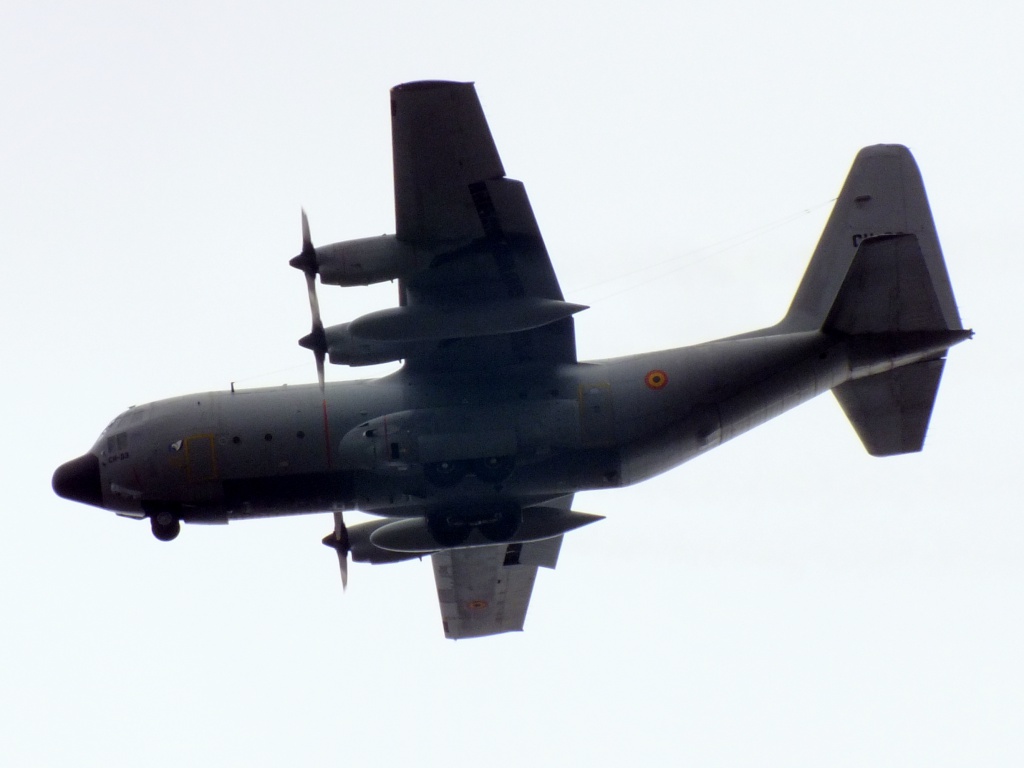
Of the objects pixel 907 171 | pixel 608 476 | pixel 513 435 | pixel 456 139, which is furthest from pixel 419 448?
pixel 907 171

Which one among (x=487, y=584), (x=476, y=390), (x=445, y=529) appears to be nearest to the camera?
(x=476, y=390)

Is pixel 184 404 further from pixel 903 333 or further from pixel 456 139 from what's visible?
pixel 903 333

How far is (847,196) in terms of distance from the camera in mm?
20703

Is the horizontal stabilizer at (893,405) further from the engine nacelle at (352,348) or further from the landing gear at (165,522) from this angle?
the landing gear at (165,522)

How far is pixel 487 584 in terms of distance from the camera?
74.0 ft

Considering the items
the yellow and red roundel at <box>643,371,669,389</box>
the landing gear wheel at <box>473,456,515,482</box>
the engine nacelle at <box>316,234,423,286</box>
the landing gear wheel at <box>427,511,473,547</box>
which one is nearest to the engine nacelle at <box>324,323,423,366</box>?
the engine nacelle at <box>316,234,423,286</box>

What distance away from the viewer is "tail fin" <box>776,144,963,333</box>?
1892cm

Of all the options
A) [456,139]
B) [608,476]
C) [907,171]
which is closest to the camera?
[456,139]

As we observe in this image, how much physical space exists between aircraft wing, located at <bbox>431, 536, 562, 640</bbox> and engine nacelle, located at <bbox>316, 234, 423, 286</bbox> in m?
5.41

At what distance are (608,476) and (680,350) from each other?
6.19 feet

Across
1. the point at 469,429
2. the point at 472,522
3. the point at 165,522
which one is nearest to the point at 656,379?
the point at 469,429

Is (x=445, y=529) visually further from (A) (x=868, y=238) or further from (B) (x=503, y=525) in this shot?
(A) (x=868, y=238)

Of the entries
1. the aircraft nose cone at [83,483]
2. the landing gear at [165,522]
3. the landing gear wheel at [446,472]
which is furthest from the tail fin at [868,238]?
the aircraft nose cone at [83,483]

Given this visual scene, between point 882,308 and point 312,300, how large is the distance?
23.7 ft
